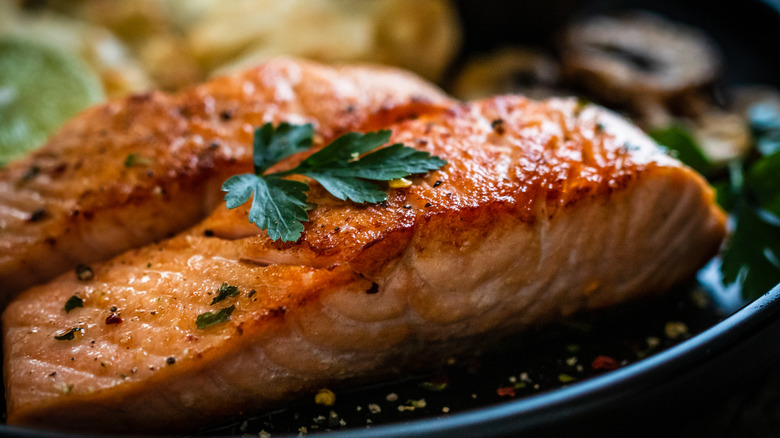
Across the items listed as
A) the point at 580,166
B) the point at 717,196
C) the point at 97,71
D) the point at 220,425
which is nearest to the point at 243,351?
the point at 220,425

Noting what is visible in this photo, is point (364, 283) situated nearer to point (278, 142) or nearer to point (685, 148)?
point (278, 142)

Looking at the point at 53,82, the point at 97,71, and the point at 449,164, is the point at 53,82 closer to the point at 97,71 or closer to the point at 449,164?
the point at 97,71

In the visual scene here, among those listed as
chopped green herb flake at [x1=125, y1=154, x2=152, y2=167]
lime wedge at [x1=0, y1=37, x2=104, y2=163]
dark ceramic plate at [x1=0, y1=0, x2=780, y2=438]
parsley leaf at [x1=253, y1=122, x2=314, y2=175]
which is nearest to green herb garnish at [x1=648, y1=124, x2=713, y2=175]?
dark ceramic plate at [x1=0, y1=0, x2=780, y2=438]

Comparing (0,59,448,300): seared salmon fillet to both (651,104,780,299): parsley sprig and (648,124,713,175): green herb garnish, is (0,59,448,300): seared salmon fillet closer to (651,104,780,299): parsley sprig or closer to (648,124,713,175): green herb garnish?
A: (648,124,713,175): green herb garnish

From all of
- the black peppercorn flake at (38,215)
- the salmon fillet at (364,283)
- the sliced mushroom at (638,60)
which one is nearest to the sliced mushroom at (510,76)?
the sliced mushroom at (638,60)

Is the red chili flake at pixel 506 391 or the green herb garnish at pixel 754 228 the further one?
the green herb garnish at pixel 754 228

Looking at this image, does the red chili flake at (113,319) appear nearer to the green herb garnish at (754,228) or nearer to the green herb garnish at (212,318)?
the green herb garnish at (212,318)

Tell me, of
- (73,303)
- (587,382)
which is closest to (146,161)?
(73,303)
